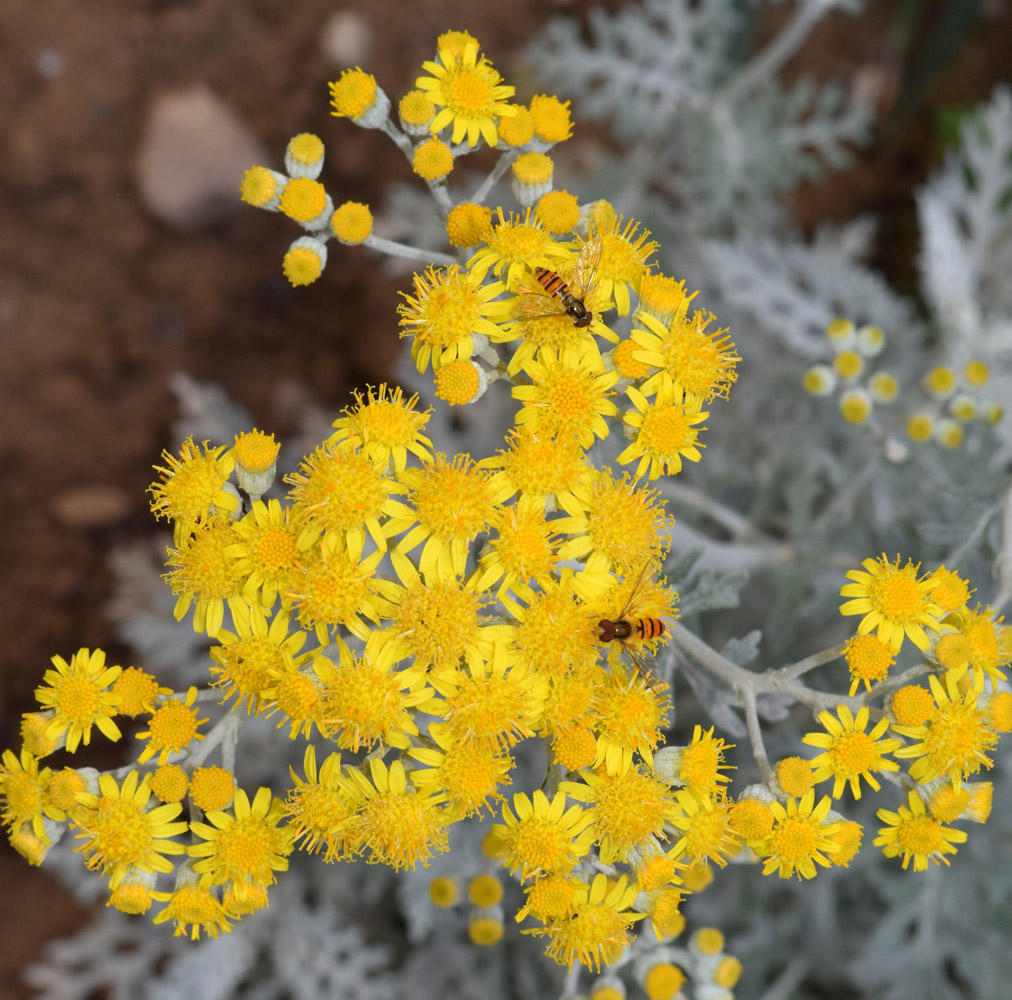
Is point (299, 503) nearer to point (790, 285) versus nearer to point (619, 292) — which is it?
point (619, 292)

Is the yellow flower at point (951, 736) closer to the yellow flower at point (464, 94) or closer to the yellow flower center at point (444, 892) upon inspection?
the yellow flower center at point (444, 892)

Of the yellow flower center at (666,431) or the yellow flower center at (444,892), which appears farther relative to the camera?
the yellow flower center at (444,892)

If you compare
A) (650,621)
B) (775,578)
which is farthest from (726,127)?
(650,621)

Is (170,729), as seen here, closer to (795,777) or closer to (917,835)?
(795,777)

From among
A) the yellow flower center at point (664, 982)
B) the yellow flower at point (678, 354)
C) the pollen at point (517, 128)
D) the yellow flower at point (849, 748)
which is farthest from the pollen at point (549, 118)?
the yellow flower center at point (664, 982)

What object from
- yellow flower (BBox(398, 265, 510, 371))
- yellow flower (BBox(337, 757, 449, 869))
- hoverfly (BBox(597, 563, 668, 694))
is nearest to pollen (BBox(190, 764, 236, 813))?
yellow flower (BBox(337, 757, 449, 869))
